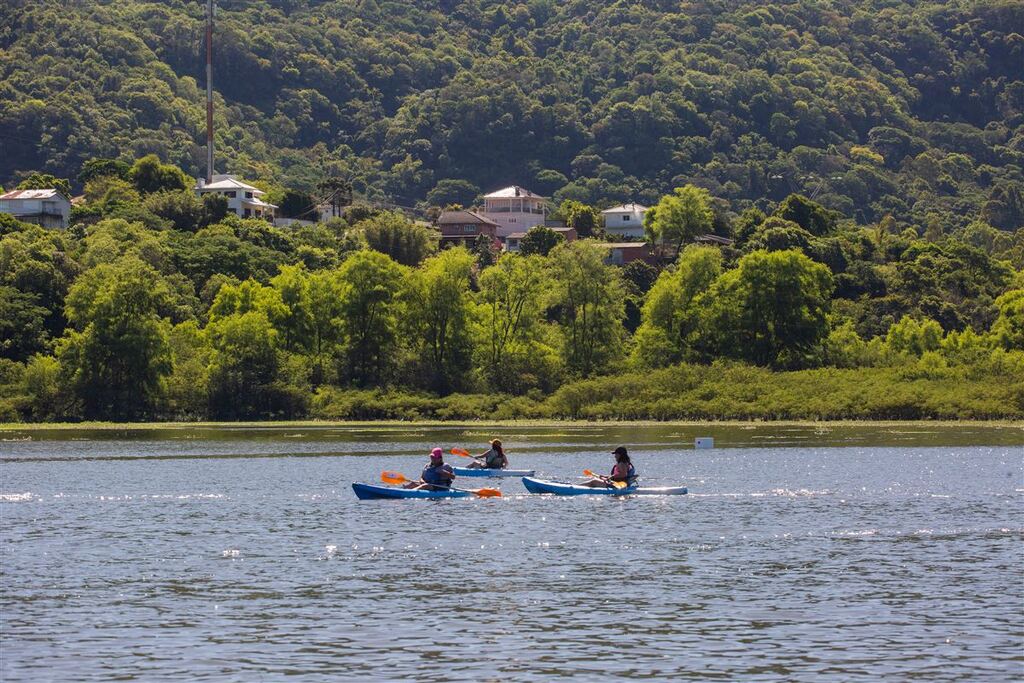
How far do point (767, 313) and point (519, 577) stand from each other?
8594cm


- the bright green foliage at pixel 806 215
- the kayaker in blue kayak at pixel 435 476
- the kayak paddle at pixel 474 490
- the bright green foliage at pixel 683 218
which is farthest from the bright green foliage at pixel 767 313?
the kayaker in blue kayak at pixel 435 476

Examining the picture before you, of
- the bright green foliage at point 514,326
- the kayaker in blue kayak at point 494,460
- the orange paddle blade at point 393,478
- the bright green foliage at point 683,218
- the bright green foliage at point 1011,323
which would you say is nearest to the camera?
the orange paddle blade at point 393,478

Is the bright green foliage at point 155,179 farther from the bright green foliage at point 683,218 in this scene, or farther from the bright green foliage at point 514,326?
the bright green foliage at point 514,326

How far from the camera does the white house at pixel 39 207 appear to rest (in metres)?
181

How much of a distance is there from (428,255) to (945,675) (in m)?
133

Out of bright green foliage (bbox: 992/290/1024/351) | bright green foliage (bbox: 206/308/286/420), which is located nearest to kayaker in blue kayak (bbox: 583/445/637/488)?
bright green foliage (bbox: 206/308/286/420)

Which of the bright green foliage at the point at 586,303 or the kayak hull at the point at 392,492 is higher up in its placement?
the bright green foliage at the point at 586,303

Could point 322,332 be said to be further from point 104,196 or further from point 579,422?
point 104,196

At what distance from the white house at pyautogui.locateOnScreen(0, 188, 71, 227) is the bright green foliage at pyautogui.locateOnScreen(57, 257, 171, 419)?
231 feet

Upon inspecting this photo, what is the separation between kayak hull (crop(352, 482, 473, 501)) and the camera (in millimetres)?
57438

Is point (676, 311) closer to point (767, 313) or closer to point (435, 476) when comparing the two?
point (767, 313)

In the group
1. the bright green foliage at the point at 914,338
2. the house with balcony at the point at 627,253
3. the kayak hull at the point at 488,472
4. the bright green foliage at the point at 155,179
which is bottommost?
the kayak hull at the point at 488,472

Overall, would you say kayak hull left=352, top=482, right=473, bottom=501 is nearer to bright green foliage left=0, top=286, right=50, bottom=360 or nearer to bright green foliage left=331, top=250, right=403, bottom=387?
bright green foliage left=331, top=250, right=403, bottom=387

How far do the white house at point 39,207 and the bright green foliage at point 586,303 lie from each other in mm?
74860
